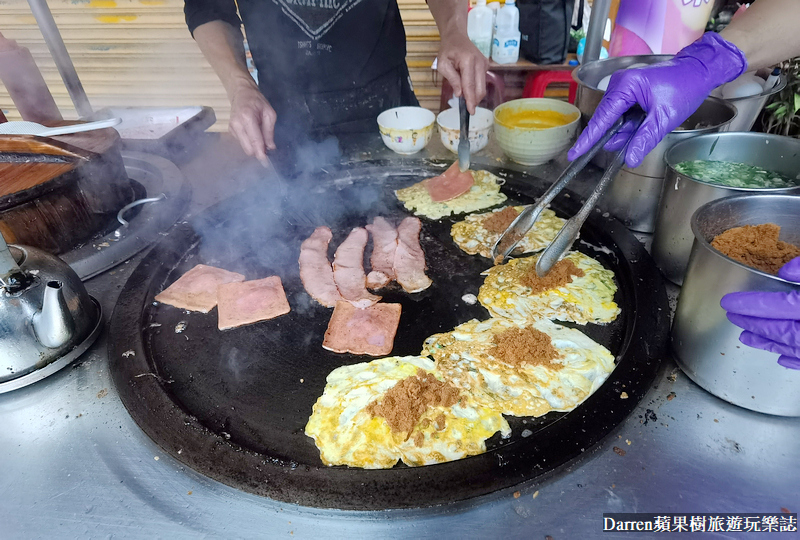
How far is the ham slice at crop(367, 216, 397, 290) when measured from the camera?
89.9 inches

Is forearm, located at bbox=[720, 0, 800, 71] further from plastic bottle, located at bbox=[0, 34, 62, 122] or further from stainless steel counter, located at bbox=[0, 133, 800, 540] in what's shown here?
plastic bottle, located at bbox=[0, 34, 62, 122]

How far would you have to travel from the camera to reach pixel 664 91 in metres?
1.97

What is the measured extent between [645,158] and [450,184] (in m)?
1.08

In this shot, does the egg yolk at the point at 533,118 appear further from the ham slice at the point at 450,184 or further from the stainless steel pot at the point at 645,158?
the ham slice at the point at 450,184

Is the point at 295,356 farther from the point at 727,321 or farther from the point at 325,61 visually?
the point at 325,61

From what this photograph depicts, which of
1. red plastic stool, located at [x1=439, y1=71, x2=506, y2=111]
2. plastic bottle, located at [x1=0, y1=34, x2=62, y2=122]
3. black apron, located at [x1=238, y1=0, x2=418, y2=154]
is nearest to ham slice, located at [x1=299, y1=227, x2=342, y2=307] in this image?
black apron, located at [x1=238, y1=0, x2=418, y2=154]

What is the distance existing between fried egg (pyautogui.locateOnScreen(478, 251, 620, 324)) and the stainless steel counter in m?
0.40

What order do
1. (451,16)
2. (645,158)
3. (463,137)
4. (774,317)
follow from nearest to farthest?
(774,317), (645,158), (463,137), (451,16)

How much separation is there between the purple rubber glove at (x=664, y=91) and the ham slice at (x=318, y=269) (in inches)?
51.9

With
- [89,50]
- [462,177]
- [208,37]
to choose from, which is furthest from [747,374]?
[89,50]

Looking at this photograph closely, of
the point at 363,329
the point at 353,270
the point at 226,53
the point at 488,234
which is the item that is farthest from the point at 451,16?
the point at 363,329

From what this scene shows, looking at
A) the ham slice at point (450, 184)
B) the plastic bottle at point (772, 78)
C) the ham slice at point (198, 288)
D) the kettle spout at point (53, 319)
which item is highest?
the plastic bottle at point (772, 78)

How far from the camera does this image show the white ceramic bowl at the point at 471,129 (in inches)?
118

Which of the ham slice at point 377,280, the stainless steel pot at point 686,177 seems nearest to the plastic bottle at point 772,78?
the stainless steel pot at point 686,177
